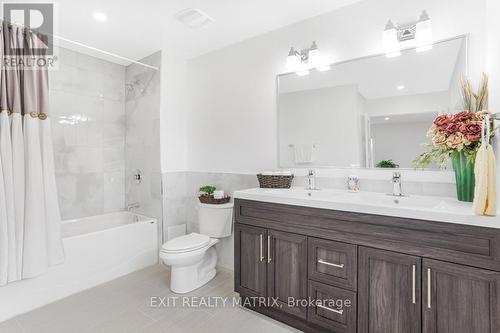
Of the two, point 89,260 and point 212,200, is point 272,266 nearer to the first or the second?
point 212,200

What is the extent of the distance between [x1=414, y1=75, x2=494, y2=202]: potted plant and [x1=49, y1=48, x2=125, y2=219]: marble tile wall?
340cm

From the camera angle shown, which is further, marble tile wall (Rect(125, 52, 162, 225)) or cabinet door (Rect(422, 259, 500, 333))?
marble tile wall (Rect(125, 52, 162, 225))

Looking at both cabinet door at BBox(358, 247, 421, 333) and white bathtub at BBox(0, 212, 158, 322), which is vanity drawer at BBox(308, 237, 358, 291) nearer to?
cabinet door at BBox(358, 247, 421, 333)

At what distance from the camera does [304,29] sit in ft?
7.68

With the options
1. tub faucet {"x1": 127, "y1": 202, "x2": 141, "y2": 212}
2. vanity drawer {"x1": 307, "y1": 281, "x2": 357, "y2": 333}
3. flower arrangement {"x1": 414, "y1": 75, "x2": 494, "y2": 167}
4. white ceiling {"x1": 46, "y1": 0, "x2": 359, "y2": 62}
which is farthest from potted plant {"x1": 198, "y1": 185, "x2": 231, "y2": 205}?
flower arrangement {"x1": 414, "y1": 75, "x2": 494, "y2": 167}

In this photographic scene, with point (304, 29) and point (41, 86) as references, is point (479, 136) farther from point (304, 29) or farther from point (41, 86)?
point (41, 86)

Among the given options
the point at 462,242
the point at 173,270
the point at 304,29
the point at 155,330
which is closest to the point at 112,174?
the point at 173,270

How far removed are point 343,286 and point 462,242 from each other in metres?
0.68

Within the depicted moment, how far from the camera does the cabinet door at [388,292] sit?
1.41 metres

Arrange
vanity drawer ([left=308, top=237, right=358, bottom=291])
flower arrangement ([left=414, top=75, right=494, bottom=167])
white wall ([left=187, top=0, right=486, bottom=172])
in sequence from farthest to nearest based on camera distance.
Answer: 1. white wall ([left=187, top=0, right=486, bottom=172])
2. vanity drawer ([left=308, top=237, right=358, bottom=291])
3. flower arrangement ([left=414, top=75, right=494, bottom=167])

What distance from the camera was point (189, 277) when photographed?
2.42 m

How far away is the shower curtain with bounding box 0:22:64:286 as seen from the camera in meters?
1.95

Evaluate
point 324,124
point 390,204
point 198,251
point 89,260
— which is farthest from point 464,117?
point 89,260

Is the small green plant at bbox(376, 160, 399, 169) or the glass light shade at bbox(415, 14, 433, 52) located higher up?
the glass light shade at bbox(415, 14, 433, 52)
